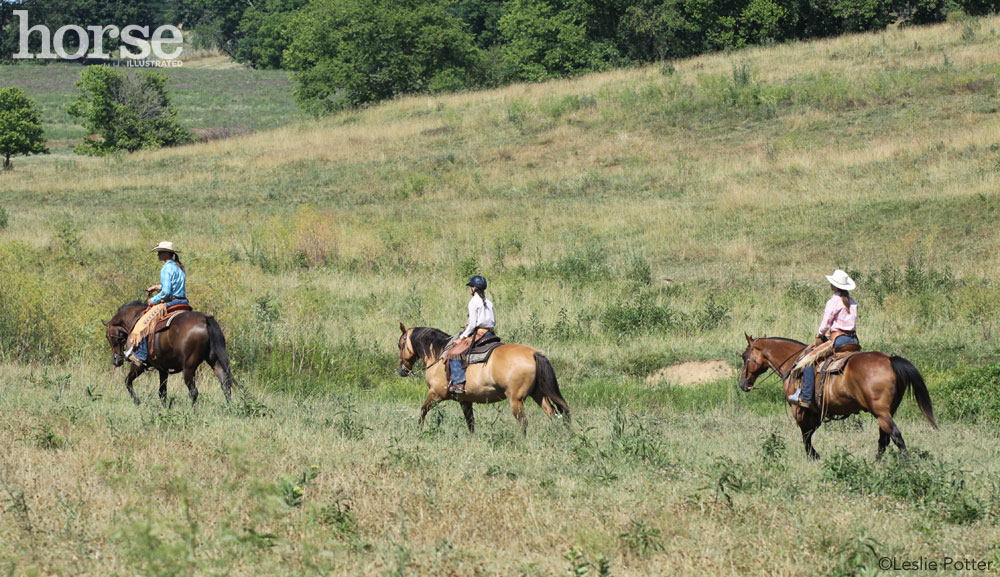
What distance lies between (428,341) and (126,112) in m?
52.7

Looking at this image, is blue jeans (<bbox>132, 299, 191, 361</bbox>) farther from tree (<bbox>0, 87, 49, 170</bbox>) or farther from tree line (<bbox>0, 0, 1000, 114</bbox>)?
tree line (<bbox>0, 0, 1000, 114</bbox>)

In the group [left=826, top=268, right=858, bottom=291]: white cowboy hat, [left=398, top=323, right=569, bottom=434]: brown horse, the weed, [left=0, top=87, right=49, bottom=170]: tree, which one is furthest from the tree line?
the weed

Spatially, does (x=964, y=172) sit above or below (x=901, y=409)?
above

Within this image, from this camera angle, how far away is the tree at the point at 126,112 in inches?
2324

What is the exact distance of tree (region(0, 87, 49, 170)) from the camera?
183 ft

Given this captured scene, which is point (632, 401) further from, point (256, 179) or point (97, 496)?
point (256, 179)

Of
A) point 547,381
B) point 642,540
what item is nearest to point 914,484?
point 642,540

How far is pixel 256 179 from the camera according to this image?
42375mm

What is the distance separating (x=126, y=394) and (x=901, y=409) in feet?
38.0

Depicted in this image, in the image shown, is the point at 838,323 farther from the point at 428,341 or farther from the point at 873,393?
the point at 428,341

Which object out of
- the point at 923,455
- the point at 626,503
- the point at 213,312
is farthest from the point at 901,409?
the point at 213,312

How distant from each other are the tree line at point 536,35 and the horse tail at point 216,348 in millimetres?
51266

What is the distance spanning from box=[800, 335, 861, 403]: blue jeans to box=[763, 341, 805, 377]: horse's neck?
62 centimetres

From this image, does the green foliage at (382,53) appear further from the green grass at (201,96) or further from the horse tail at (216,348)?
the horse tail at (216,348)
